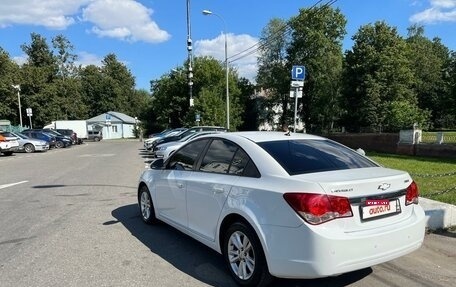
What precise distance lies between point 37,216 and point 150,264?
12.3 ft

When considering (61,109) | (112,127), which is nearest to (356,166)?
(61,109)

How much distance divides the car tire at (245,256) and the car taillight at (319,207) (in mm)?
647

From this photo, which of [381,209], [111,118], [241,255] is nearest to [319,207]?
[381,209]

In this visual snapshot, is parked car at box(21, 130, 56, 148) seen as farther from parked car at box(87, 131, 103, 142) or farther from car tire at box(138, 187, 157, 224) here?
car tire at box(138, 187, 157, 224)

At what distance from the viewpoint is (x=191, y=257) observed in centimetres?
564

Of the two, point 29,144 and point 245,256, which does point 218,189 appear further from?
point 29,144

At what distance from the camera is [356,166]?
15.9 feet

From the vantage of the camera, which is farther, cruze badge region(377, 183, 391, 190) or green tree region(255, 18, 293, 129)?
green tree region(255, 18, 293, 129)

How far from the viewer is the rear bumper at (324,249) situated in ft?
12.9

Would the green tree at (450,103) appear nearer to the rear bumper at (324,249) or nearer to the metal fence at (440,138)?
the metal fence at (440,138)

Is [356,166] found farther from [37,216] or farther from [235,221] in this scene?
[37,216]

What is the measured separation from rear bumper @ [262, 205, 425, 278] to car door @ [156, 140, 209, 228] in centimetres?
187

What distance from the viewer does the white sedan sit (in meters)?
3.99

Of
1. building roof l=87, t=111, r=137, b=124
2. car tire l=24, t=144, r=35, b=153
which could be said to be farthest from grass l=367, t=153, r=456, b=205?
building roof l=87, t=111, r=137, b=124
